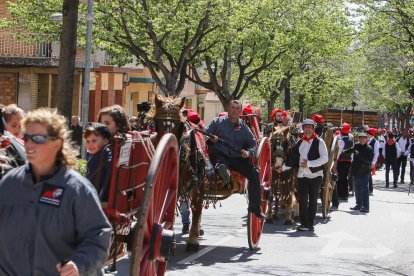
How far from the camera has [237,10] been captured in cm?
3164

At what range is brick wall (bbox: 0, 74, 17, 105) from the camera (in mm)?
40094

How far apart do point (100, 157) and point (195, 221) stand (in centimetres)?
475

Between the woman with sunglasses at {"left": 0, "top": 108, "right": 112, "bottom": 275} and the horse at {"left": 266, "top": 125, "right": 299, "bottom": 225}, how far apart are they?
37.7ft

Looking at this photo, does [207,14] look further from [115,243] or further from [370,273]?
[115,243]

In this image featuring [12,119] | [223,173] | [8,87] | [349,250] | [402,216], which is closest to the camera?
[12,119]

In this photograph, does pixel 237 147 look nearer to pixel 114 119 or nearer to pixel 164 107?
pixel 164 107

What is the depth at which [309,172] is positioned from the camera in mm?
15344

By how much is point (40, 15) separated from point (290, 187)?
16271 mm

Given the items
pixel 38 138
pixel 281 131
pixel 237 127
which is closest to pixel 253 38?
pixel 281 131

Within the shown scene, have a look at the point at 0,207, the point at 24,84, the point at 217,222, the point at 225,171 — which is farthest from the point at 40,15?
the point at 0,207

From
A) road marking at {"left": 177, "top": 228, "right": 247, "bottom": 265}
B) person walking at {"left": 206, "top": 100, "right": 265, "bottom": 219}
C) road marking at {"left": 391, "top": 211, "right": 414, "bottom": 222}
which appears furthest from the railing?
person walking at {"left": 206, "top": 100, "right": 265, "bottom": 219}

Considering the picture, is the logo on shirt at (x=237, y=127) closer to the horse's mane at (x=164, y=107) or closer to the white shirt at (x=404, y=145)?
the horse's mane at (x=164, y=107)

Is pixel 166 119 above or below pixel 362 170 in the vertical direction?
above

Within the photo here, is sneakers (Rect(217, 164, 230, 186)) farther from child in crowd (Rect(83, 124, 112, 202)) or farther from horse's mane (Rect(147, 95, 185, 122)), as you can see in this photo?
child in crowd (Rect(83, 124, 112, 202))
